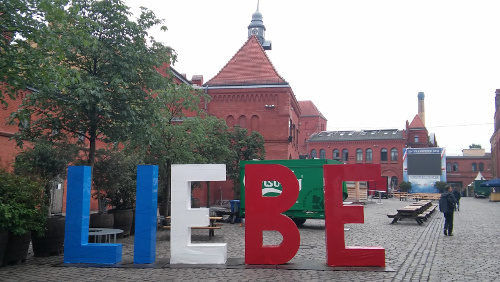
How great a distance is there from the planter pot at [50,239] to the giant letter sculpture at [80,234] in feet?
2.71

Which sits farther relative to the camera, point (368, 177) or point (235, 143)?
point (235, 143)

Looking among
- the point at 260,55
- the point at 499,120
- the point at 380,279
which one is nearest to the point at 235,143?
the point at 260,55

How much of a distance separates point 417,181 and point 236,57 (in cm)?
4186

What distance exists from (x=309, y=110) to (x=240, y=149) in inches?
2527

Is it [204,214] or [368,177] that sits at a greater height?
[368,177]

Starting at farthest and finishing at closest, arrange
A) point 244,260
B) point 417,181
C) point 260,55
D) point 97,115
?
point 417,181 → point 260,55 → point 97,115 → point 244,260

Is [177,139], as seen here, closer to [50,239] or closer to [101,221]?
[101,221]

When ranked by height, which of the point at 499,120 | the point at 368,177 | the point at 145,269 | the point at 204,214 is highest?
the point at 499,120

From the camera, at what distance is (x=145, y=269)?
8898mm

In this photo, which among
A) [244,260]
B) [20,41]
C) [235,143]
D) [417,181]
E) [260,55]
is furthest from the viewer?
[417,181]

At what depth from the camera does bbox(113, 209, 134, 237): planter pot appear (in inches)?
532

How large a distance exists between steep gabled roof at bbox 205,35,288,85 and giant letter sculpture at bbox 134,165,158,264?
24.6m

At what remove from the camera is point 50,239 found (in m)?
10.1

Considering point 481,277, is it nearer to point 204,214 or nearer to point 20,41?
point 204,214
